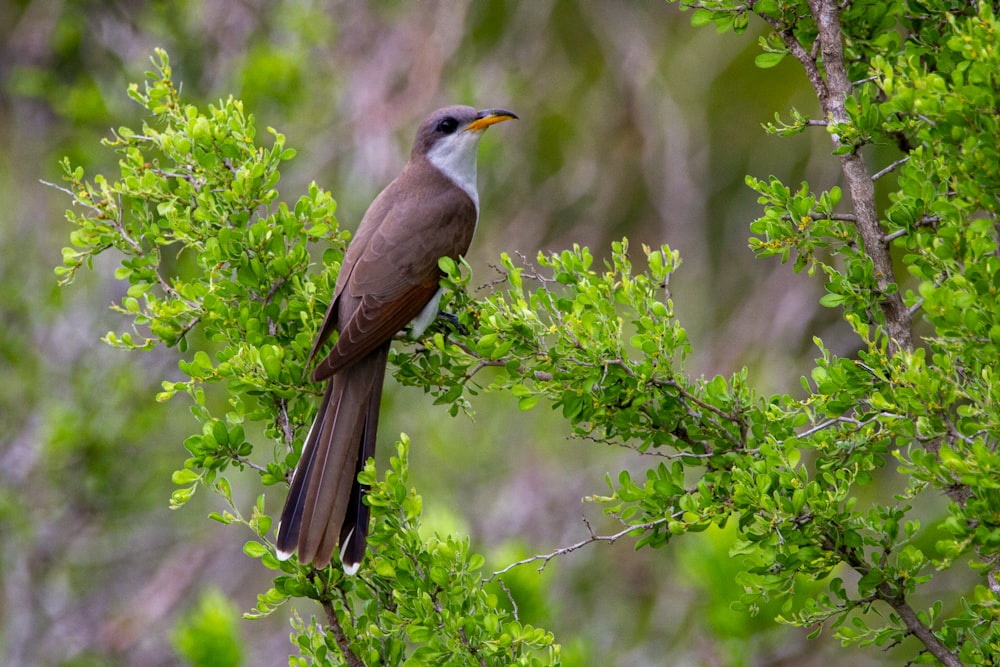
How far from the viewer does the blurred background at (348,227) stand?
6.33 meters

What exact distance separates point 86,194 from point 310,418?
0.93m

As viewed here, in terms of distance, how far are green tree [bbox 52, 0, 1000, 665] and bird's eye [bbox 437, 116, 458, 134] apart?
2035 millimetres

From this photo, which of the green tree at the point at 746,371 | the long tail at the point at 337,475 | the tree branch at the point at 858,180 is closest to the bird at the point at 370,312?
the long tail at the point at 337,475

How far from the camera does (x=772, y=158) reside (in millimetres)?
8945

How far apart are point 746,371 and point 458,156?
2692 mm

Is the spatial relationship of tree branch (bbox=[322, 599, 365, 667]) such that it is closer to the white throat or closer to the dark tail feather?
the dark tail feather

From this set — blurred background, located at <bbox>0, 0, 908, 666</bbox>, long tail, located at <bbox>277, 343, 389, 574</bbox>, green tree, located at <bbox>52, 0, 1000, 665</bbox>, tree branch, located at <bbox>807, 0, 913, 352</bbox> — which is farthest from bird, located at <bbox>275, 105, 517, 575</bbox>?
tree branch, located at <bbox>807, 0, 913, 352</bbox>

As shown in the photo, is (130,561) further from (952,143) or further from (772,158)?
(952,143)

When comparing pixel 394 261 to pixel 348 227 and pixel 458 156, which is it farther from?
pixel 348 227

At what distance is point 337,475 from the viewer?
10.5 feet

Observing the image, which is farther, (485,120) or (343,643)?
(485,120)

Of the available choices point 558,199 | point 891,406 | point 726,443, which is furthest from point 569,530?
point 891,406

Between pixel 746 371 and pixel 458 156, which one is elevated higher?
pixel 458 156

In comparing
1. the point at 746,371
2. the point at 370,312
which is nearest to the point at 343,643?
the point at 746,371
